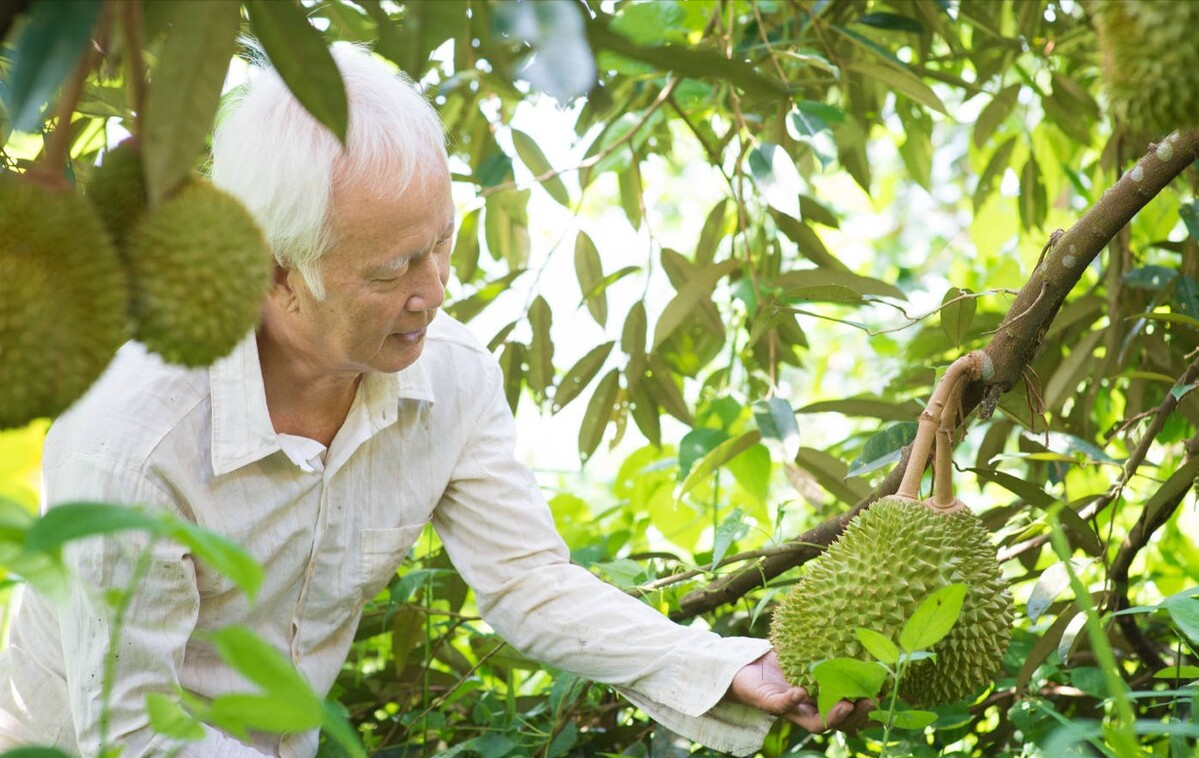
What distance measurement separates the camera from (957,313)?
4.43 ft

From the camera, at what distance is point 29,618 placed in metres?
1.49

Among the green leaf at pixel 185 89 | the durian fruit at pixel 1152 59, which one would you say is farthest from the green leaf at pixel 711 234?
the green leaf at pixel 185 89

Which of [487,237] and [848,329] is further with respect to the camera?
[848,329]

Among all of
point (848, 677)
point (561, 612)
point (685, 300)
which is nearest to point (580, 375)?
point (685, 300)

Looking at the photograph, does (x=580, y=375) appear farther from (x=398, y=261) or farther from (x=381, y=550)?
(x=398, y=261)

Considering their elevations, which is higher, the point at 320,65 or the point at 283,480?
the point at 320,65

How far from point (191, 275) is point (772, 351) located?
136cm

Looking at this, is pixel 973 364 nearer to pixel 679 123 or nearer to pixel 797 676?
pixel 797 676

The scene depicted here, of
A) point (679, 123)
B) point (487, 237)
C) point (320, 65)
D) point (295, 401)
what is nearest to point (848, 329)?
point (679, 123)

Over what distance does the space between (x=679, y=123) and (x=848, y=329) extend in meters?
1.71

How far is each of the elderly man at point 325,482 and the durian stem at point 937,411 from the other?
237 mm

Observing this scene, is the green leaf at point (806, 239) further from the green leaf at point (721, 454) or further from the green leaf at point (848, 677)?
the green leaf at point (848, 677)

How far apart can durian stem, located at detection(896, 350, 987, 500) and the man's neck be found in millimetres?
664

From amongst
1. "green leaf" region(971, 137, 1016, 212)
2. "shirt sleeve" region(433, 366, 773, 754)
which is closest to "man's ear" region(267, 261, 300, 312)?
"shirt sleeve" region(433, 366, 773, 754)
